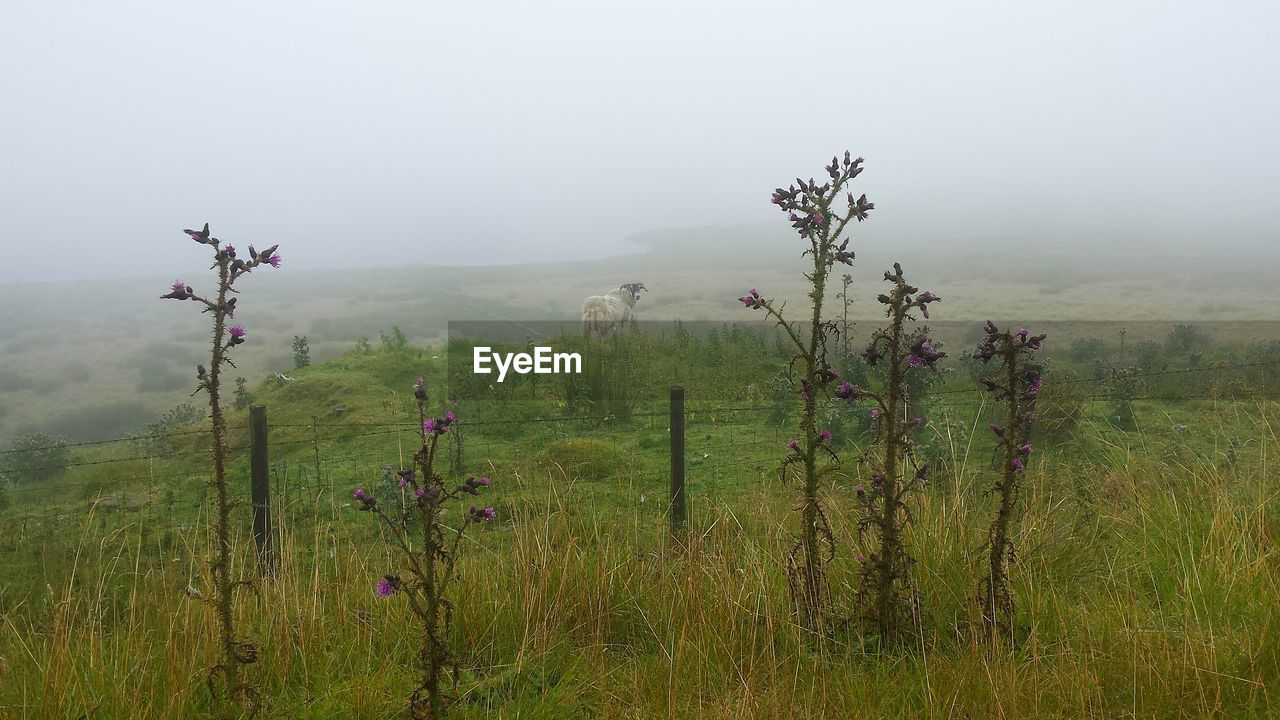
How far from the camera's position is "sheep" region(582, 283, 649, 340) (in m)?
18.1

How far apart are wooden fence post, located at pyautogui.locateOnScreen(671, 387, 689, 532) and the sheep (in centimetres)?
1088

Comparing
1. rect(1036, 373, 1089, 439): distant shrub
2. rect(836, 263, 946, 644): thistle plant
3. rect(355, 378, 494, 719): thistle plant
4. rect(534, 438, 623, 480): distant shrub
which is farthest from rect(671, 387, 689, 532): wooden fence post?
rect(1036, 373, 1089, 439): distant shrub

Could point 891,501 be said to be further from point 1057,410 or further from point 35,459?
point 35,459

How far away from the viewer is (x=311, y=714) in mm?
3186

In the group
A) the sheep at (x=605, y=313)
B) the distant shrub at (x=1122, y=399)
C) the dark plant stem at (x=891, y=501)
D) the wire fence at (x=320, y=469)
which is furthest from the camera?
the sheep at (x=605, y=313)

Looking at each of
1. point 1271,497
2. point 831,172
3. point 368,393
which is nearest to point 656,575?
point 831,172

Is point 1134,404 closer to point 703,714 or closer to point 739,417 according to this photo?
point 739,417

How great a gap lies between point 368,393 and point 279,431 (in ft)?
6.07

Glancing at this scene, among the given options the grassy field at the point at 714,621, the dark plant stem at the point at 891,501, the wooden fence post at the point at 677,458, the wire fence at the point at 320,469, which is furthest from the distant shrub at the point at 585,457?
the dark plant stem at the point at 891,501

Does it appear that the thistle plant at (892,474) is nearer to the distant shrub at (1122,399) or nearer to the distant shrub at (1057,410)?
the distant shrub at (1057,410)

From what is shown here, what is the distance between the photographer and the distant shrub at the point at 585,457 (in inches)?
328

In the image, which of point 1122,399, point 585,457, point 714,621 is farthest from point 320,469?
point 1122,399

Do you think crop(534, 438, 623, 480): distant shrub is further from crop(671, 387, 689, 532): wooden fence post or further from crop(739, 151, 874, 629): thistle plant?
crop(739, 151, 874, 629): thistle plant

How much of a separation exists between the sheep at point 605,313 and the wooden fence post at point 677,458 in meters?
10.9
